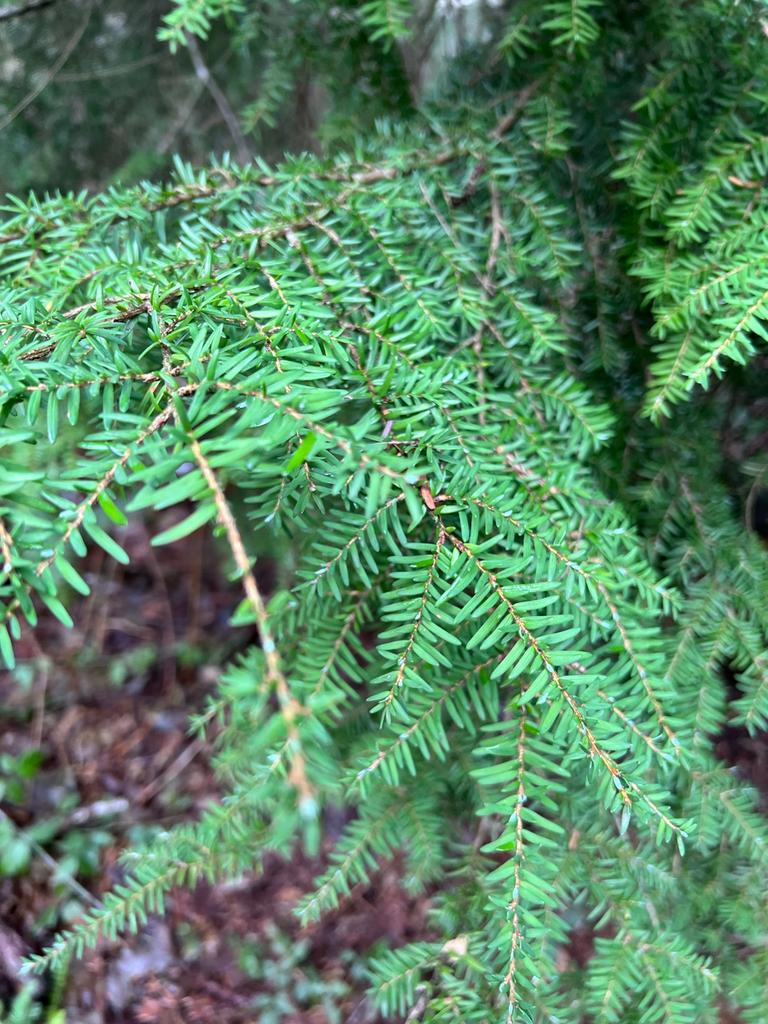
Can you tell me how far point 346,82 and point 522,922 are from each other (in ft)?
4.18

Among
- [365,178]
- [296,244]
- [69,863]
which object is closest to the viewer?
[296,244]

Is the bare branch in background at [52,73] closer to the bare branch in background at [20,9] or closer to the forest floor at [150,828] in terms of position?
the bare branch in background at [20,9]

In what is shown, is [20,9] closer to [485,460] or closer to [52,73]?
[52,73]

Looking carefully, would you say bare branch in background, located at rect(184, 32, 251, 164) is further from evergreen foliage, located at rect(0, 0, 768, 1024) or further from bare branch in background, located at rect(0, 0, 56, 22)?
evergreen foliage, located at rect(0, 0, 768, 1024)

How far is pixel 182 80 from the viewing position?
1.45 m

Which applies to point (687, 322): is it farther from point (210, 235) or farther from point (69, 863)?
point (69, 863)

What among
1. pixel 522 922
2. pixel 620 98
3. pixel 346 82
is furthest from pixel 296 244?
pixel 522 922

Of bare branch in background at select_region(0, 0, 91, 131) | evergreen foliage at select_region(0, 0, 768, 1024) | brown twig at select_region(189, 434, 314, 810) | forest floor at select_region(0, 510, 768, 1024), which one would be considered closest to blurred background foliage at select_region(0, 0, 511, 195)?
bare branch in background at select_region(0, 0, 91, 131)

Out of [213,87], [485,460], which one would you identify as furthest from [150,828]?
[213,87]

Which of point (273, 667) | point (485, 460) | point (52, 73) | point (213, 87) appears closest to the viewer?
point (273, 667)

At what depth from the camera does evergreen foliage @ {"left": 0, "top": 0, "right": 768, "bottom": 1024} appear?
537 mm

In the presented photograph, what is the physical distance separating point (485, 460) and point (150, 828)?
176 centimetres

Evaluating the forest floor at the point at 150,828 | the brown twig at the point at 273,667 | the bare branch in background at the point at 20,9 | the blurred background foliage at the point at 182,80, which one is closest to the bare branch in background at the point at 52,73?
the blurred background foliage at the point at 182,80

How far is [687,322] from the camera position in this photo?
2.51ft
